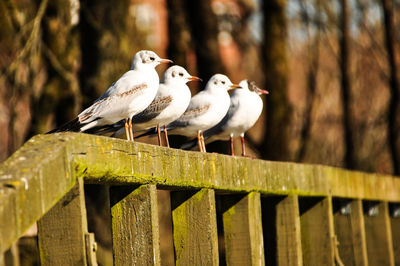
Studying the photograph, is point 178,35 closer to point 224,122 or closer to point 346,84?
point 224,122

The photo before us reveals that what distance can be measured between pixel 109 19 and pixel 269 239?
573 centimetres

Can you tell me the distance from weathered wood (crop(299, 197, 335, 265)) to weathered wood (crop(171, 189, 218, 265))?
1.66 m

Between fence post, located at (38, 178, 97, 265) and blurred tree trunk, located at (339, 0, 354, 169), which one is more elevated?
blurred tree trunk, located at (339, 0, 354, 169)

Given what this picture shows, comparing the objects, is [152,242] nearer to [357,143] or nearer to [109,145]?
[109,145]

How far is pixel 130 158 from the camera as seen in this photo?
2932 mm

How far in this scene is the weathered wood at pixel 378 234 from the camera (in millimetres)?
6266

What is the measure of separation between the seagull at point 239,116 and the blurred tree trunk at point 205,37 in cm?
225

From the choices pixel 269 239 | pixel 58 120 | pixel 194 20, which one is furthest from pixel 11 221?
pixel 194 20

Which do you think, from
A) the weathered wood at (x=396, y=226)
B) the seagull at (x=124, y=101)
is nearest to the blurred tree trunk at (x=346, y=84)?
the weathered wood at (x=396, y=226)

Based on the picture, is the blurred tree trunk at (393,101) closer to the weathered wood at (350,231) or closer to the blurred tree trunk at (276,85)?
the blurred tree trunk at (276,85)

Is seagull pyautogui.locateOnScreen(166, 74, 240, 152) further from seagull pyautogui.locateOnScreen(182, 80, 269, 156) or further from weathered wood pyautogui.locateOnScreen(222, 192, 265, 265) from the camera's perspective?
weathered wood pyautogui.locateOnScreen(222, 192, 265, 265)

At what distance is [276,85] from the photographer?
978cm

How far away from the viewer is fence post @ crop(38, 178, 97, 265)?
2426 mm

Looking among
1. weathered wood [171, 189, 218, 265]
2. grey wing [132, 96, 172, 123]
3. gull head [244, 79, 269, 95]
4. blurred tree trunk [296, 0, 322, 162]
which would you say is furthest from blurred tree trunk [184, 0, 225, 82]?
weathered wood [171, 189, 218, 265]
